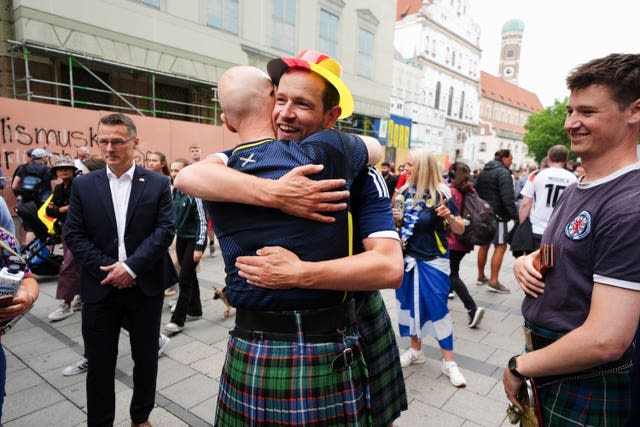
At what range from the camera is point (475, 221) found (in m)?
4.60

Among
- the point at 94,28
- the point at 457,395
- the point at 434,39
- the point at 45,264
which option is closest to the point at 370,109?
the point at 94,28

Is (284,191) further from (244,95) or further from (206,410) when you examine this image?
(206,410)

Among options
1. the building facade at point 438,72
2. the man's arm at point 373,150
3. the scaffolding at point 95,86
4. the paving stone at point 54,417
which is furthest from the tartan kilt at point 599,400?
the building facade at point 438,72

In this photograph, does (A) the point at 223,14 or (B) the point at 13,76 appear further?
(A) the point at 223,14

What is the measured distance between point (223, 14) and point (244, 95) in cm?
1428

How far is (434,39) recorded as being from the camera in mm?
40656

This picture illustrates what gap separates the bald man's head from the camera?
4.45ft

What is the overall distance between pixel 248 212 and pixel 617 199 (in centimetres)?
122

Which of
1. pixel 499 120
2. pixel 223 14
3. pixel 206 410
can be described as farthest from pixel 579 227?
pixel 499 120

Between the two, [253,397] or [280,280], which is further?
[253,397]

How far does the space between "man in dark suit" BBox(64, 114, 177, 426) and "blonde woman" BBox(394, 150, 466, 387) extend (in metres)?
2.12

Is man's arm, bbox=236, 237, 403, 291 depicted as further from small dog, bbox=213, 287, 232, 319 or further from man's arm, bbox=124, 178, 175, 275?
small dog, bbox=213, 287, 232, 319

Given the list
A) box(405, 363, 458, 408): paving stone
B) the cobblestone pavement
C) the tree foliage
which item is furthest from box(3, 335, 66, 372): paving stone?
the tree foliage

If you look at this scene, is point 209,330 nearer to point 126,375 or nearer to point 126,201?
point 126,375
